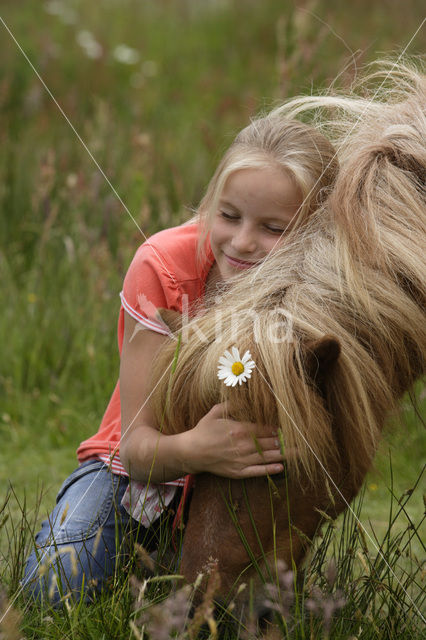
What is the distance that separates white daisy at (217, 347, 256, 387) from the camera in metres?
1.61

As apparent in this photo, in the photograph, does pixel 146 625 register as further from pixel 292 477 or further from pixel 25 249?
pixel 25 249

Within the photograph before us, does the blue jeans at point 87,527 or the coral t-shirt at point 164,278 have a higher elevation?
the coral t-shirt at point 164,278

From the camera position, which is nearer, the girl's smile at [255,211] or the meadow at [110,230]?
the meadow at [110,230]

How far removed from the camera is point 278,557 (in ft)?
5.64

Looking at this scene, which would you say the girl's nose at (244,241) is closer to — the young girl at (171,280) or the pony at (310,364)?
the young girl at (171,280)

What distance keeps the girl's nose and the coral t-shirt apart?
0.18 m

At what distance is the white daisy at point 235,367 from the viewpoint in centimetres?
161

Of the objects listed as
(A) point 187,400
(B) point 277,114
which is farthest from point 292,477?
(B) point 277,114

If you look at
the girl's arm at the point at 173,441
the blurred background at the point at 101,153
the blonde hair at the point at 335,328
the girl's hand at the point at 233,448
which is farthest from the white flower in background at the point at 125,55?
the girl's hand at the point at 233,448

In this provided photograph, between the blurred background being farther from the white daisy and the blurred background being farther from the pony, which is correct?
the white daisy

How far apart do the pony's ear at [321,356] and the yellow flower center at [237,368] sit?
0.13 m

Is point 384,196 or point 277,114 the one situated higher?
point 277,114

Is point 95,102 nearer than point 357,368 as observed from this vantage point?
No

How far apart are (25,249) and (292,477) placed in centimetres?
375
